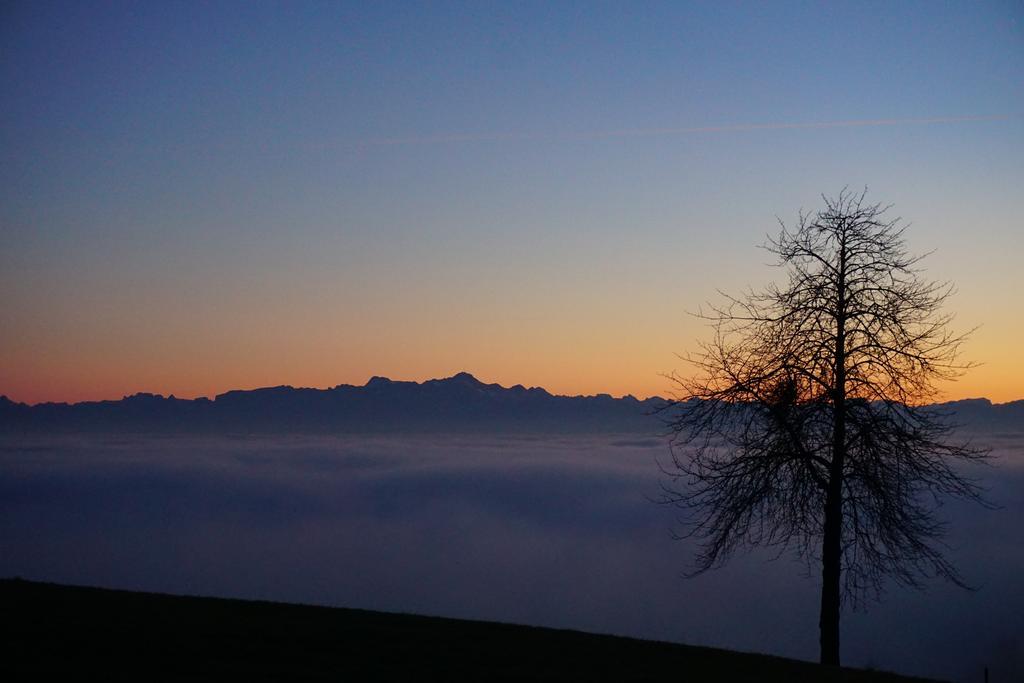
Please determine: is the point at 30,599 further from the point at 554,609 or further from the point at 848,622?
the point at 848,622

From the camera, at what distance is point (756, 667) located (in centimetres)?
1697

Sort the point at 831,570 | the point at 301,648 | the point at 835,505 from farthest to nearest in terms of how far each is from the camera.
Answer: the point at 831,570 → the point at 835,505 → the point at 301,648

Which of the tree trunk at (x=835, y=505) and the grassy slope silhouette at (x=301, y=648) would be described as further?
the tree trunk at (x=835, y=505)

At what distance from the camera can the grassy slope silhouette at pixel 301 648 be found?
1376 cm

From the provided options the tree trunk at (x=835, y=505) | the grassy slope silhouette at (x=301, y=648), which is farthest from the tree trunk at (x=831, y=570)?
the grassy slope silhouette at (x=301, y=648)

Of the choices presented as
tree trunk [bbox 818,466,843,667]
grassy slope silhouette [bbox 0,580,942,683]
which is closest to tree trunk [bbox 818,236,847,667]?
tree trunk [bbox 818,466,843,667]

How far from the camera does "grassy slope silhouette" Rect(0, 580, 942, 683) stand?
1376cm

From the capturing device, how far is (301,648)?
15391 millimetres

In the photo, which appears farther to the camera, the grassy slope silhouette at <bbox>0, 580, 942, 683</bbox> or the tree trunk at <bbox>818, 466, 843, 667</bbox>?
the tree trunk at <bbox>818, 466, 843, 667</bbox>

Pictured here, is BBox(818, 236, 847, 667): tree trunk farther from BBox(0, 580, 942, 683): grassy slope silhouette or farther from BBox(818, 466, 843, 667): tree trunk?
BBox(0, 580, 942, 683): grassy slope silhouette

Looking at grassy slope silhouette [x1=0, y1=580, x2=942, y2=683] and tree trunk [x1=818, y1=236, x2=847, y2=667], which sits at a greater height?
tree trunk [x1=818, y1=236, x2=847, y2=667]

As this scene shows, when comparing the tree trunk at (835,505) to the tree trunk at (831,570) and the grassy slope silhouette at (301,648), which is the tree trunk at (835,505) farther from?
the grassy slope silhouette at (301,648)

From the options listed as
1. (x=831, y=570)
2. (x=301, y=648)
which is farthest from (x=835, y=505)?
(x=301, y=648)

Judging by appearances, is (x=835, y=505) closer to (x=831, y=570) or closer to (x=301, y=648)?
(x=831, y=570)
